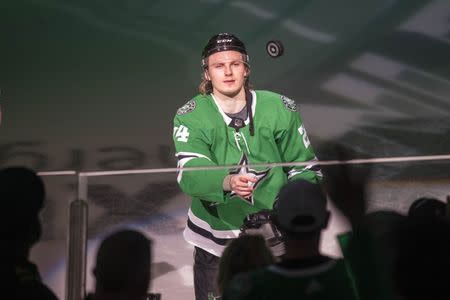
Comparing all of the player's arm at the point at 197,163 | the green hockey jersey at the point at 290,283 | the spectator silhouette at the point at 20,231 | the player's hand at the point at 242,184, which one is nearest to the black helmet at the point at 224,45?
the player's arm at the point at 197,163

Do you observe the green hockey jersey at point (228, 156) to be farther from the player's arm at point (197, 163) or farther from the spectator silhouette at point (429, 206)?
the spectator silhouette at point (429, 206)

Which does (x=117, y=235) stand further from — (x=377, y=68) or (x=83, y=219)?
(x=377, y=68)

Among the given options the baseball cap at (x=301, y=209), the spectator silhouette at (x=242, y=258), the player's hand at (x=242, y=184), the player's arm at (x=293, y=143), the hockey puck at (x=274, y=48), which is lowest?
the spectator silhouette at (x=242, y=258)

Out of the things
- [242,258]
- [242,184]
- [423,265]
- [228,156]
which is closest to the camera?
[423,265]

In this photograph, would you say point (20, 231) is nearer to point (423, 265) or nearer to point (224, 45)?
point (423, 265)

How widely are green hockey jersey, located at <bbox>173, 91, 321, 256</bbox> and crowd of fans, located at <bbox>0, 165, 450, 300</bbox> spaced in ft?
0.71

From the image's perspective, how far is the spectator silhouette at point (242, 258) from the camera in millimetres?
2484

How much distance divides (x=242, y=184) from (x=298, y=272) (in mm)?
650

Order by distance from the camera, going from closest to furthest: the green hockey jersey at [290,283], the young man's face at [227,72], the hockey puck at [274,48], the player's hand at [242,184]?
the green hockey jersey at [290,283], the player's hand at [242,184], the young man's face at [227,72], the hockey puck at [274,48]

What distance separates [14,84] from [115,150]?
2.19 ft

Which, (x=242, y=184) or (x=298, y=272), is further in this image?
(x=242, y=184)

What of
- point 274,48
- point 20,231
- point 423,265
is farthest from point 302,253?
point 274,48

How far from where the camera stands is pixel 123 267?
2.60 m

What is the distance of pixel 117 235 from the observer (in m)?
2.76
